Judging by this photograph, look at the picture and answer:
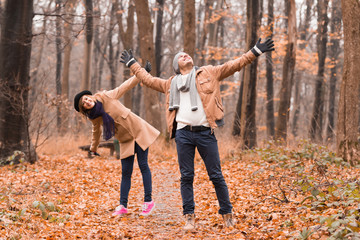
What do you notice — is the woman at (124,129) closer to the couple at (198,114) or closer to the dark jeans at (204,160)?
the couple at (198,114)

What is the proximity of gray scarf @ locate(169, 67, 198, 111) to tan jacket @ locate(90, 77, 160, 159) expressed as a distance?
829 mm

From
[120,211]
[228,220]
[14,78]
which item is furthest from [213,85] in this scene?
[14,78]

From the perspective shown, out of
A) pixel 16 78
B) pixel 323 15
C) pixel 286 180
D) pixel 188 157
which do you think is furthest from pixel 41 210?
pixel 323 15

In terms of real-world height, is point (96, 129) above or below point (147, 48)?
below

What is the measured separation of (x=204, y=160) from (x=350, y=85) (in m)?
4.54

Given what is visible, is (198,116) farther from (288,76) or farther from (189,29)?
(288,76)

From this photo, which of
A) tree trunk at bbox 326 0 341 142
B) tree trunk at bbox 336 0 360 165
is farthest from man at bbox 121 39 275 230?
tree trunk at bbox 326 0 341 142

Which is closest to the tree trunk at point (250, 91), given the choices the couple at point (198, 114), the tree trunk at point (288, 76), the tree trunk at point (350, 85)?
the tree trunk at point (288, 76)

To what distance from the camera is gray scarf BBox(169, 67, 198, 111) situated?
4682mm

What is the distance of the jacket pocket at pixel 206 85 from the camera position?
4670 mm

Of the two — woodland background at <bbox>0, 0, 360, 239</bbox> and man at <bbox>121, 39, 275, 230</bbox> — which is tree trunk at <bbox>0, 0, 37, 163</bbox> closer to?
woodland background at <bbox>0, 0, 360, 239</bbox>

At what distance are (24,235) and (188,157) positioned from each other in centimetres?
206

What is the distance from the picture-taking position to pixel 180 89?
4.74m

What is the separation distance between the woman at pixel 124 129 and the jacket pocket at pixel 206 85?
1052 millimetres
